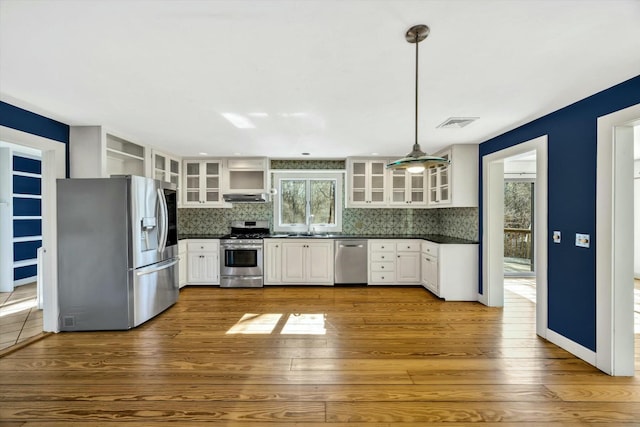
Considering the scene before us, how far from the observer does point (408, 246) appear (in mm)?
5254

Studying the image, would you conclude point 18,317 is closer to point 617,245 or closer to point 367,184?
point 367,184

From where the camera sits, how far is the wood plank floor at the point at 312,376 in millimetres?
2014

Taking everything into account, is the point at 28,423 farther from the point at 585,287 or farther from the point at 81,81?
the point at 585,287

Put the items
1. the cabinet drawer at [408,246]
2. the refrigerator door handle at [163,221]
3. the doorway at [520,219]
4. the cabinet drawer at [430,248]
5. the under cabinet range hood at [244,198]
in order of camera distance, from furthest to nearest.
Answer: the doorway at [520,219]
the under cabinet range hood at [244,198]
the cabinet drawer at [408,246]
the cabinet drawer at [430,248]
the refrigerator door handle at [163,221]

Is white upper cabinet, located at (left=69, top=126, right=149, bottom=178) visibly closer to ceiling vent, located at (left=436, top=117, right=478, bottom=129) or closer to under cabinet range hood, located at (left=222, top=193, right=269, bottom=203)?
under cabinet range hood, located at (left=222, top=193, right=269, bottom=203)

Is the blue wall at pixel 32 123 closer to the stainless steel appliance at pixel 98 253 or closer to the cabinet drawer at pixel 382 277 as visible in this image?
the stainless steel appliance at pixel 98 253

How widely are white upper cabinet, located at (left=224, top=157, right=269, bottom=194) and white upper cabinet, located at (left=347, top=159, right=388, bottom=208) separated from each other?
1.54 m

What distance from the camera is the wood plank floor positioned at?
2.01 m

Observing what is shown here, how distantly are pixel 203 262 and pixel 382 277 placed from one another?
10.1 feet

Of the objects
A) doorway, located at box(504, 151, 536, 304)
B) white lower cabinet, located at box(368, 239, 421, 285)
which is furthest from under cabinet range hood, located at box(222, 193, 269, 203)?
doorway, located at box(504, 151, 536, 304)

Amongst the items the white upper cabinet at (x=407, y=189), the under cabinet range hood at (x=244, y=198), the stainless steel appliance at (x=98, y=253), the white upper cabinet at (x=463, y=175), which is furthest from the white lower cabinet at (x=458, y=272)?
the stainless steel appliance at (x=98, y=253)

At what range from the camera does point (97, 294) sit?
334cm

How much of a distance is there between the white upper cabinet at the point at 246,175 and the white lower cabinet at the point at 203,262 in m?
1.03

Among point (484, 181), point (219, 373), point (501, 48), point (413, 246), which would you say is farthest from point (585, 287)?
point (219, 373)
